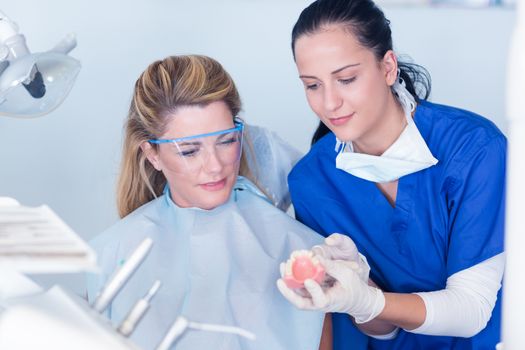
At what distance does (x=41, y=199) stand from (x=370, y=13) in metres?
1.33

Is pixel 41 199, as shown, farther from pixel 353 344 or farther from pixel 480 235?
pixel 480 235

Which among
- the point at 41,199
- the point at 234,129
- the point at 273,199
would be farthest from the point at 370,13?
the point at 41,199

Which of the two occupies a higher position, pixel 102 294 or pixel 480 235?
pixel 102 294

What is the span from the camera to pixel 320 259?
1.36 metres

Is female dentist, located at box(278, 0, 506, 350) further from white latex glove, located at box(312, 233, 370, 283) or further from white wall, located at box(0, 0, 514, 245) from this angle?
white wall, located at box(0, 0, 514, 245)

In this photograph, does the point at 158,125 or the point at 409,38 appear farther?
the point at 409,38

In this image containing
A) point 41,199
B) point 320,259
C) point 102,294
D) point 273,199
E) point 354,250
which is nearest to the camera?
point 102,294

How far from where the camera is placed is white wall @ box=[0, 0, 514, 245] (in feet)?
8.13

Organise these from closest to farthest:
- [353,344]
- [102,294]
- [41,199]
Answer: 1. [102,294]
2. [353,344]
3. [41,199]

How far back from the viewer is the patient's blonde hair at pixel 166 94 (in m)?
1.72

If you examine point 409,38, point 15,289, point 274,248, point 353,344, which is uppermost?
point 15,289

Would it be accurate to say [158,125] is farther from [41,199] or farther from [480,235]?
[41,199]

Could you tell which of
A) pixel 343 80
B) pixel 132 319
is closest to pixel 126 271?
pixel 132 319

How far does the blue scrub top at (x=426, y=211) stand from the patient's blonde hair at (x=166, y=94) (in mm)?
291
